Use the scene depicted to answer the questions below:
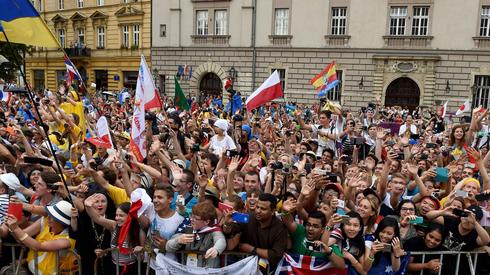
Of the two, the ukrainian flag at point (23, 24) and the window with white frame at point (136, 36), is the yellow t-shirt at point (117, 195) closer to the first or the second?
the ukrainian flag at point (23, 24)

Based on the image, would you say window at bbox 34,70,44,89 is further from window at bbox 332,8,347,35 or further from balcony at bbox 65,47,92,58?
window at bbox 332,8,347,35

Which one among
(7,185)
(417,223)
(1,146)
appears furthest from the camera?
(1,146)

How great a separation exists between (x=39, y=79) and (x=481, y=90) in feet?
129

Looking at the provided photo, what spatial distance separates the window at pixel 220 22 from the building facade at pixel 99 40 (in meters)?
6.08

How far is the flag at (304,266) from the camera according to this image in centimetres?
409

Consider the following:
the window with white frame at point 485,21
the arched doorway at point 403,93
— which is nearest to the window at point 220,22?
the arched doorway at point 403,93

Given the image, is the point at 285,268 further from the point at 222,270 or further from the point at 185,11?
the point at 185,11

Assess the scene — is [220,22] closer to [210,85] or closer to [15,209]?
[210,85]

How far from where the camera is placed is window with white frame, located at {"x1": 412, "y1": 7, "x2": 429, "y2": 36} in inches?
1003

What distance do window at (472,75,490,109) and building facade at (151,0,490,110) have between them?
5 cm

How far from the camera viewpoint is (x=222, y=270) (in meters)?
4.06

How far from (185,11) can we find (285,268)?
2940 centimetres

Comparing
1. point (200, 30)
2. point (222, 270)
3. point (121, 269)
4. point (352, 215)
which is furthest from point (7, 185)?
point (200, 30)

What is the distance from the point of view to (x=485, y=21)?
24.3 m
